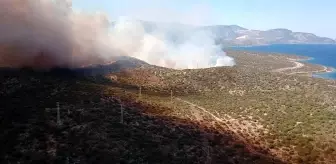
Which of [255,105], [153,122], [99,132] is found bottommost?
[99,132]

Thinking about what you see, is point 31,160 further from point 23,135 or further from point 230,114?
point 230,114

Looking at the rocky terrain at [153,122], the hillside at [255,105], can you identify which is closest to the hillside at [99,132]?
the rocky terrain at [153,122]

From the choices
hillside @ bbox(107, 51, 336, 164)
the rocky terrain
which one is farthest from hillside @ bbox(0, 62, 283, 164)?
hillside @ bbox(107, 51, 336, 164)

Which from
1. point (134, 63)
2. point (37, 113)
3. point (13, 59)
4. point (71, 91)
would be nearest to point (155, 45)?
point (134, 63)

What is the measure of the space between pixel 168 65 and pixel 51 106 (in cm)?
9075

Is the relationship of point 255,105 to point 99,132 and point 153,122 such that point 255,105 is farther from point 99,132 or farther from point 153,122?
point 99,132

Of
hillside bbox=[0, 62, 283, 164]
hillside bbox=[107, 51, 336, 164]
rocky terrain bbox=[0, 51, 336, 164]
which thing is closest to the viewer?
hillside bbox=[0, 62, 283, 164]

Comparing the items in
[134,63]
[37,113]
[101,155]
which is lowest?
[101,155]

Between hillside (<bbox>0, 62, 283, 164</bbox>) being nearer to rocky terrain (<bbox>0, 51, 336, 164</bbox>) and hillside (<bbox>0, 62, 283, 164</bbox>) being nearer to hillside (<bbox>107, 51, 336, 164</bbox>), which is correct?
rocky terrain (<bbox>0, 51, 336, 164</bbox>)

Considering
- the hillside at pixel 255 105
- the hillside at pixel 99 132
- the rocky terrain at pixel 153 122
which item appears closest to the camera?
the hillside at pixel 99 132

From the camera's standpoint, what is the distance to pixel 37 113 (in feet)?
147

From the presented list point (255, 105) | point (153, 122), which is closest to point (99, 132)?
point (153, 122)

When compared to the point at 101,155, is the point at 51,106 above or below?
above

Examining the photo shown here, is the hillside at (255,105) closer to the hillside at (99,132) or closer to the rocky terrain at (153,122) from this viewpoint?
the rocky terrain at (153,122)
